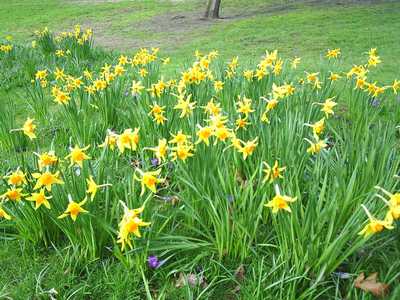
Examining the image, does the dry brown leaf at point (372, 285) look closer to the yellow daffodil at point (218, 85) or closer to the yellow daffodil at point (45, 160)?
the yellow daffodil at point (45, 160)

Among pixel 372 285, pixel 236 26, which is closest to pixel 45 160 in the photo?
pixel 372 285

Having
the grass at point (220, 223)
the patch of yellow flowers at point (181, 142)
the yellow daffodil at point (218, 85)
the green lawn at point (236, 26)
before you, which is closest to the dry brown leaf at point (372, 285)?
the grass at point (220, 223)

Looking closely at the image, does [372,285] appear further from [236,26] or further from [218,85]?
[236,26]

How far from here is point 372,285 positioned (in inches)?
66.6

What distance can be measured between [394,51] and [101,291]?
21.6 ft

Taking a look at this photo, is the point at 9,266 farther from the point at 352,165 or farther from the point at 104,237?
the point at 352,165

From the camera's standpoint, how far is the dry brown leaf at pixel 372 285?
1663 mm

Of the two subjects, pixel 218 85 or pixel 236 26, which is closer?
pixel 218 85

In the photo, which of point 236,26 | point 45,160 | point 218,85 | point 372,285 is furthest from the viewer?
point 236,26

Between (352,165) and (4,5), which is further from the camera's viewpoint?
(4,5)

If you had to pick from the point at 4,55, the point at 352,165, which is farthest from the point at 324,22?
the point at 352,165

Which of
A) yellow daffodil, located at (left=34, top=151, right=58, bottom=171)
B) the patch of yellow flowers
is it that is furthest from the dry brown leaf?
yellow daffodil, located at (left=34, top=151, right=58, bottom=171)

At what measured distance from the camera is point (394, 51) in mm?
6992

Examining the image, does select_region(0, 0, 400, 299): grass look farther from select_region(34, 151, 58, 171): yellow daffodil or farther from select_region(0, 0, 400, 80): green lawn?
select_region(0, 0, 400, 80): green lawn
